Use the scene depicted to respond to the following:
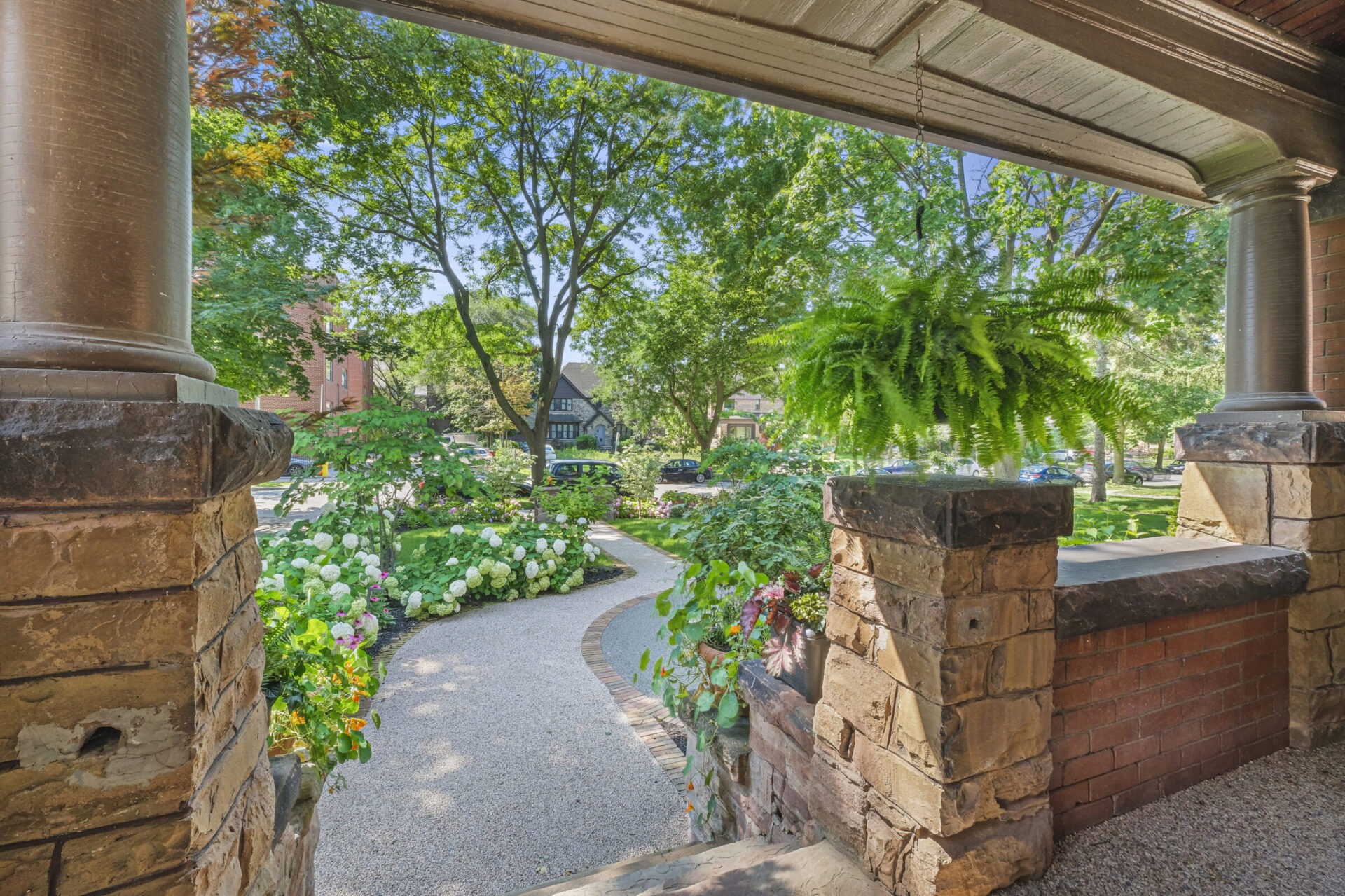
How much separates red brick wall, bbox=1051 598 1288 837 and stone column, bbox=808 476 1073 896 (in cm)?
19

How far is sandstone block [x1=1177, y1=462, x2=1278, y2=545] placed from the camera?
2.32m

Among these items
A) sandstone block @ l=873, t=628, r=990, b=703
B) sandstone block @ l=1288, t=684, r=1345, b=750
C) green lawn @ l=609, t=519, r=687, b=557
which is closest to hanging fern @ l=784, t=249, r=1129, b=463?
sandstone block @ l=873, t=628, r=990, b=703

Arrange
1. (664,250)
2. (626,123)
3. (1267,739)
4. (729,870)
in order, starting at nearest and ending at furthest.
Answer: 1. (729,870)
2. (1267,739)
3. (626,123)
4. (664,250)

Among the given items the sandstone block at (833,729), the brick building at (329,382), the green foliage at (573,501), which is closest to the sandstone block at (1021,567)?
the sandstone block at (833,729)

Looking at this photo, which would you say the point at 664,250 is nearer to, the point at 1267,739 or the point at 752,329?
the point at 752,329

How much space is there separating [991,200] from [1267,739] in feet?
21.2

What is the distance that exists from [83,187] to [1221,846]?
3.09m

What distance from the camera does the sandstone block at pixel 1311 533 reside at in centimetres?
218

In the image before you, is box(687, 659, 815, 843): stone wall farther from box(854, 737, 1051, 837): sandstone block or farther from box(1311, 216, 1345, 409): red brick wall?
box(1311, 216, 1345, 409): red brick wall

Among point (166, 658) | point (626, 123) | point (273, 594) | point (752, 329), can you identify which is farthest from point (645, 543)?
point (166, 658)

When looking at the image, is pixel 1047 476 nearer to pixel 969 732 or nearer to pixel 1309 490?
pixel 969 732

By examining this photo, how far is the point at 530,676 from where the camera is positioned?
4.27m

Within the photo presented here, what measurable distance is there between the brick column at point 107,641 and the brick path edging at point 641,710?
259 centimetres

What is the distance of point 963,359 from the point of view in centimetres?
124
